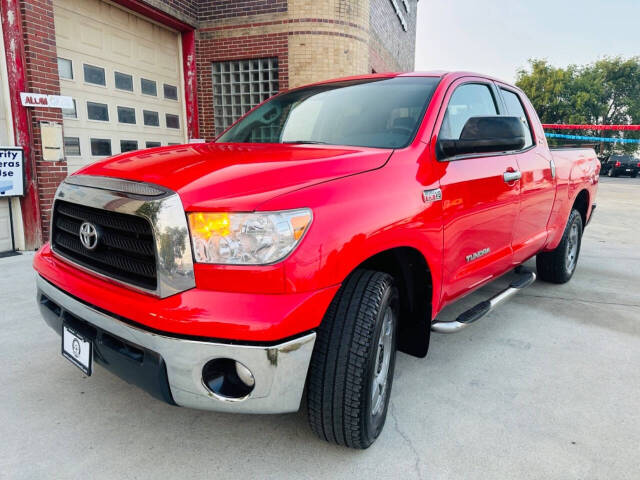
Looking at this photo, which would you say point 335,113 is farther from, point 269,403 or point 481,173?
point 269,403

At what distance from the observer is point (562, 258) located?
4.54 meters

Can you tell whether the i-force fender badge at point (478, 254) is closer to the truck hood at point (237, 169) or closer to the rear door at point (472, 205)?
the rear door at point (472, 205)

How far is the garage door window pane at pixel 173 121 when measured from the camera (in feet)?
28.0

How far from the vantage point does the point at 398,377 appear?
9.25ft

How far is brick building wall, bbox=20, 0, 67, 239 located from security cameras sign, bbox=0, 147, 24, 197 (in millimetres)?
223

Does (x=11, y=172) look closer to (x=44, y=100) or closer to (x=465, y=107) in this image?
(x=44, y=100)

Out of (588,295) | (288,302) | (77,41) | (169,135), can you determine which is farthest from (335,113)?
(169,135)

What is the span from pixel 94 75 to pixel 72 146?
113cm

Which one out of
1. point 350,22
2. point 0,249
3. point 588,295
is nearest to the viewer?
point 588,295

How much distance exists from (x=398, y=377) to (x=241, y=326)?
149 cm

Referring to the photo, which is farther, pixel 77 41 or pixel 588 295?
pixel 77 41

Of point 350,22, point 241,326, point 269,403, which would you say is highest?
point 350,22

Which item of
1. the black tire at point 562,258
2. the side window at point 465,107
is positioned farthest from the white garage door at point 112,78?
the black tire at point 562,258

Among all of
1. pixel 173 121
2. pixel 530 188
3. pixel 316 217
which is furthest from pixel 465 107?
pixel 173 121
